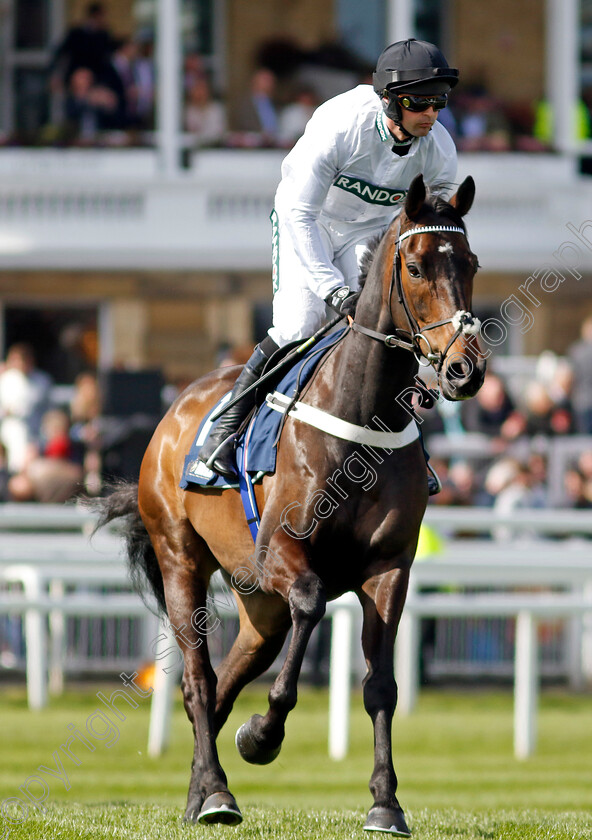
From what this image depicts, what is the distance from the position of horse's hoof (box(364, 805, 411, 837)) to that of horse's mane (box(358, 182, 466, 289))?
1.83m

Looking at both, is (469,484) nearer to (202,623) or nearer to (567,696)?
(567,696)

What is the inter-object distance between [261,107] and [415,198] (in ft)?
38.7

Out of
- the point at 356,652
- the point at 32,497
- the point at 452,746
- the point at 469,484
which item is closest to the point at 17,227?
the point at 32,497

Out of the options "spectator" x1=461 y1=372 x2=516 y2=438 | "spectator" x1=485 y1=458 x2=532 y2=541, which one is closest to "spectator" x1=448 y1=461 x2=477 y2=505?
"spectator" x1=485 y1=458 x2=532 y2=541

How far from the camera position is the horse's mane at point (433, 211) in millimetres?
4531

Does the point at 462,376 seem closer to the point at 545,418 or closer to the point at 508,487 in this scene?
the point at 508,487

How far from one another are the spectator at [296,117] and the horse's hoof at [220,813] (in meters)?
11.4

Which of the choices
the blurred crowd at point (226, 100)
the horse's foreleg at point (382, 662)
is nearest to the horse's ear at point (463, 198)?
the horse's foreleg at point (382, 662)

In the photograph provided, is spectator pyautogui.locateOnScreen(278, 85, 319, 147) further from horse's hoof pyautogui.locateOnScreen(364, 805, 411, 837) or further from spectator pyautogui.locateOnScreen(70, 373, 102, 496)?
horse's hoof pyautogui.locateOnScreen(364, 805, 411, 837)

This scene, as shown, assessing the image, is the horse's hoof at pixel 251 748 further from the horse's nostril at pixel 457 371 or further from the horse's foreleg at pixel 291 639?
the horse's nostril at pixel 457 371

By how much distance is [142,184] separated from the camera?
15.1 m

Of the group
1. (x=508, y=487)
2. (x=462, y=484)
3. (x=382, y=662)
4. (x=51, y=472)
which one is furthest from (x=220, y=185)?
(x=382, y=662)

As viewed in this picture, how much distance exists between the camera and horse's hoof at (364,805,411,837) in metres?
4.32

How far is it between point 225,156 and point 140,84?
1393 mm
